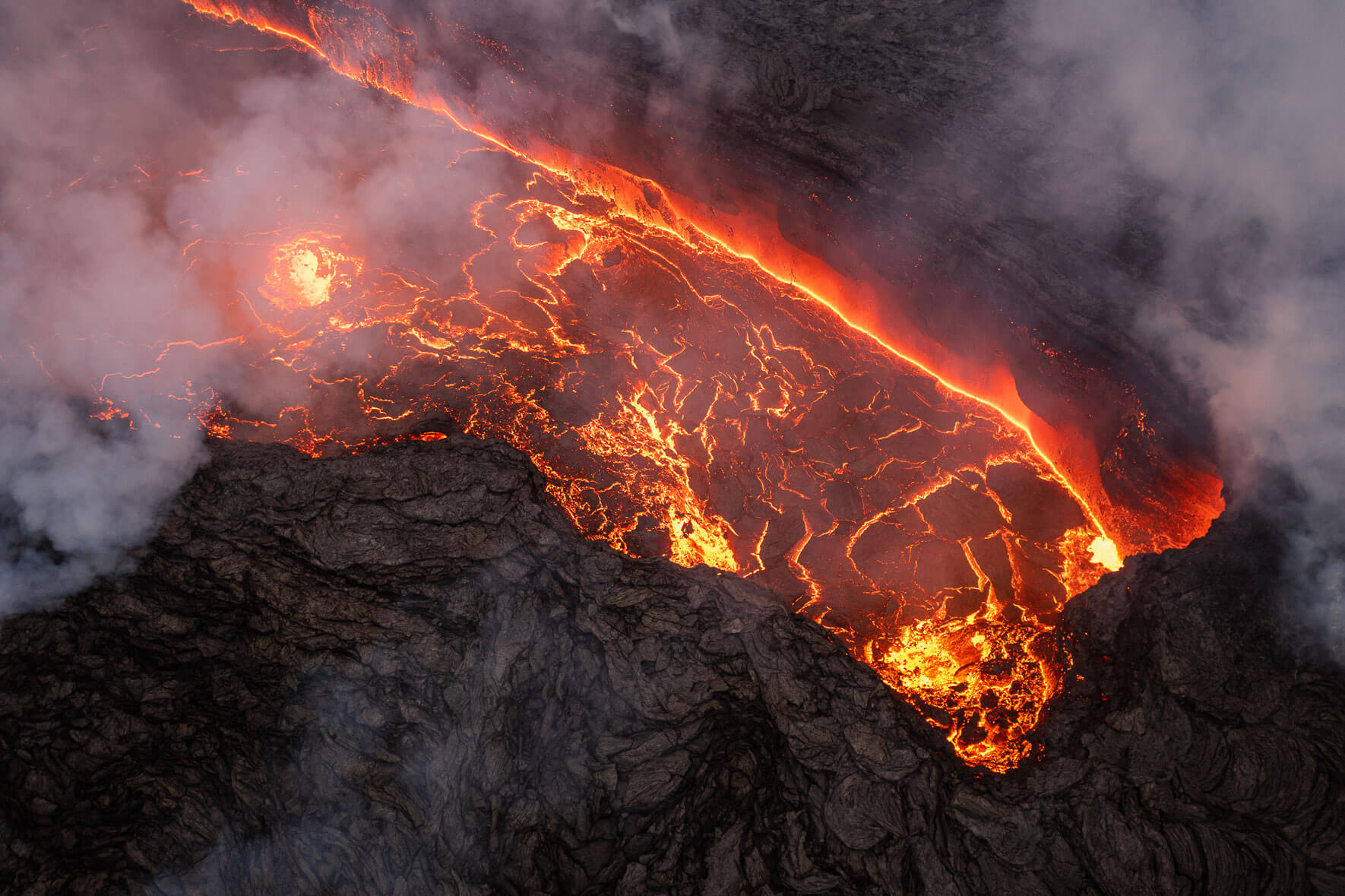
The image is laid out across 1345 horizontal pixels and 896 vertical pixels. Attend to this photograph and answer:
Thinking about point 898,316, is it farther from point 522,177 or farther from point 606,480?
point 522,177

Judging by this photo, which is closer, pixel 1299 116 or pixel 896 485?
pixel 1299 116

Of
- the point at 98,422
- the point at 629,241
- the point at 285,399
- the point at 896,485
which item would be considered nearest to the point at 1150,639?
the point at 896,485

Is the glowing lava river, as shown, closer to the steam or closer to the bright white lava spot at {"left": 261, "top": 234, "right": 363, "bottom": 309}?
the bright white lava spot at {"left": 261, "top": 234, "right": 363, "bottom": 309}

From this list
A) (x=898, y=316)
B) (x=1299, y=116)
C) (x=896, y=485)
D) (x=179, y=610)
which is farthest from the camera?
(x=898, y=316)

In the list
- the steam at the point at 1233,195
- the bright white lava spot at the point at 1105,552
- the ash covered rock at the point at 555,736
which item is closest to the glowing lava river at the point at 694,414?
the bright white lava spot at the point at 1105,552

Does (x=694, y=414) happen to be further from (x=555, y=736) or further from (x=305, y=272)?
(x=305, y=272)

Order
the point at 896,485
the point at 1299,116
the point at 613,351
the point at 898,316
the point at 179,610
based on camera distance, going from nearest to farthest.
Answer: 1. the point at 179,610
2. the point at 1299,116
3. the point at 896,485
4. the point at 613,351
5. the point at 898,316

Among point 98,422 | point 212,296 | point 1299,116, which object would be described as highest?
point 1299,116

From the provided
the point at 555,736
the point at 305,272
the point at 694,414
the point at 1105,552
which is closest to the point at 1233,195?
the point at 1105,552
